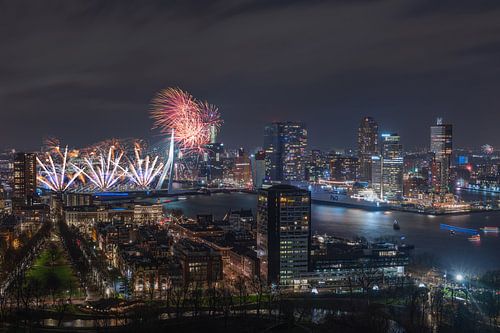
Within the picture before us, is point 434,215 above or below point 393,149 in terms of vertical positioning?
below

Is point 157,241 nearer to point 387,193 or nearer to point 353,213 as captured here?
point 353,213

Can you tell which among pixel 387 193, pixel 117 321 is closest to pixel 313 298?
pixel 117 321

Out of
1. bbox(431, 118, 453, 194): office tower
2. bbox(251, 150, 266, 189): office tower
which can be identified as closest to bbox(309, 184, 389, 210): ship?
bbox(431, 118, 453, 194): office tower

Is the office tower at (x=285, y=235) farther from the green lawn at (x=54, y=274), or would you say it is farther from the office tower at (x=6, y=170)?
the office tower at (x=6, y=170)

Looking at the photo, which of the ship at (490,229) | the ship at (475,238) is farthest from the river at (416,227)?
the ship at (490,229)

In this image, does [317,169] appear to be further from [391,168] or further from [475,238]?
[475,238]
